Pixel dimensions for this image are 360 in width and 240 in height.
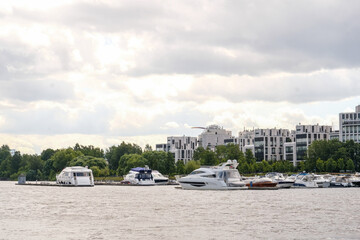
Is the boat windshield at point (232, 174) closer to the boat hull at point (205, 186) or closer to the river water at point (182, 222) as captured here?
the boat hull at point (205, 186)

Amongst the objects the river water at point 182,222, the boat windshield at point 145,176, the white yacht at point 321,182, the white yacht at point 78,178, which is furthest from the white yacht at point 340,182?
the river water at point 182,222

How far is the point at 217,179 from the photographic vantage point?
105 meters

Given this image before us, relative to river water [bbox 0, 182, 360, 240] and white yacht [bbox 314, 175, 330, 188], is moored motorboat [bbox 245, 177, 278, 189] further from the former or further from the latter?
river water [bbox 0, 182, 360, 240]

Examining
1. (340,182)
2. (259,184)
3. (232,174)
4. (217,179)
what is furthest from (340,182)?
(217,179)

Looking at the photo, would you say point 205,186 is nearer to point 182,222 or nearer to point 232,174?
point 232,174

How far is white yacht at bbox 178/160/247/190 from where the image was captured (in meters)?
105

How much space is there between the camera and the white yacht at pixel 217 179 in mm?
104694

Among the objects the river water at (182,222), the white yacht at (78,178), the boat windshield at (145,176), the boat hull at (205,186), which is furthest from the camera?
the boat windshield at (145,176)

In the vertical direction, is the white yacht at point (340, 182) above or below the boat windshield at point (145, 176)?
below

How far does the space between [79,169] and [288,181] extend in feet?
164

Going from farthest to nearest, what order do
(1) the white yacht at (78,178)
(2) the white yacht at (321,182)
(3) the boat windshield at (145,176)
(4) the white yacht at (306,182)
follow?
(3) the boat windshield at (145,176)
(1) the white yacht at (78,178)
(2) the white yacht at (321,182)
(4) the white yacht at (306,182)

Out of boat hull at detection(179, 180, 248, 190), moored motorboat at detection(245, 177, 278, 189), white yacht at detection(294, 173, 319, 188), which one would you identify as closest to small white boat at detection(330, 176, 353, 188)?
white yacht at detection(294, 173, 319, 188)

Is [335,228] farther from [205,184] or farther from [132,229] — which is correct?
[205,184]

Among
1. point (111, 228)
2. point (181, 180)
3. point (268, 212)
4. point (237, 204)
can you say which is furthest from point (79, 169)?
point (111, 228)
